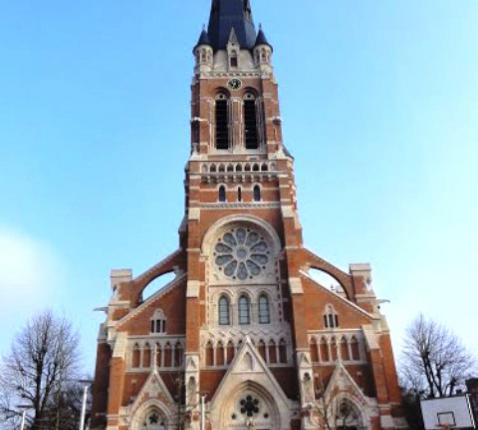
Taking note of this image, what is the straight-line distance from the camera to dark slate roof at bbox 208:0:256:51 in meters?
49.5

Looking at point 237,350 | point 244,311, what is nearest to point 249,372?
point 237,350

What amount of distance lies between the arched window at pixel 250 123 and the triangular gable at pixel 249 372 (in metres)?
17.4

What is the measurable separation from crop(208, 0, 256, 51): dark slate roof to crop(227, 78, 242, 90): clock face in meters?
4.80

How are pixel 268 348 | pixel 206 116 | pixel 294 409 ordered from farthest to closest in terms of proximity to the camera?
pixel 206 116, pixel 268 348, pixel 294 409

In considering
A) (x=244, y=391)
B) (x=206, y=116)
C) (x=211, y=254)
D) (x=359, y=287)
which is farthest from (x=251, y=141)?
(x=244, y=391)

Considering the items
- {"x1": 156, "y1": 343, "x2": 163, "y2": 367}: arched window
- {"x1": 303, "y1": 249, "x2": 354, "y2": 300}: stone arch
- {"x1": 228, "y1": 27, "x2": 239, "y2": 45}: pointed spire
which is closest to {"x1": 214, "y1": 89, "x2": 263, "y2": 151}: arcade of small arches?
{"x1": 228, "y1": 27, "x2": 239, "y2": 45}: pointed spire

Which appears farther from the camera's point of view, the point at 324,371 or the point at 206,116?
the point at 206,116

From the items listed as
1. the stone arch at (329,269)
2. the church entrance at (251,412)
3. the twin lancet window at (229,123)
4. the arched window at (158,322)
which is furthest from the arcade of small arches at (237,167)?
the church entrance at (251,412)

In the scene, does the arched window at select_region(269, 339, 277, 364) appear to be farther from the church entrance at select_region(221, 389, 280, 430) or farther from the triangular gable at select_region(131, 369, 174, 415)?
the triangular gable at select_region(131, 369, 174, 415)

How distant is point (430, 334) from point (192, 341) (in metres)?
20.4

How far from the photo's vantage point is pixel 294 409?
104 ft

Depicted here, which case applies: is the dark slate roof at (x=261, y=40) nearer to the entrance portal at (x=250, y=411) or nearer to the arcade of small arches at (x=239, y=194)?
the arcade of small arches at (x=239, y=194)

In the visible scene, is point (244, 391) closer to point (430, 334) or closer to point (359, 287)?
point (359, 287)

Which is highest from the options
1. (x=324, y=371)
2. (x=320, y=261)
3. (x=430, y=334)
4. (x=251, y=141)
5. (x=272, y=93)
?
(x=272, y=93)
